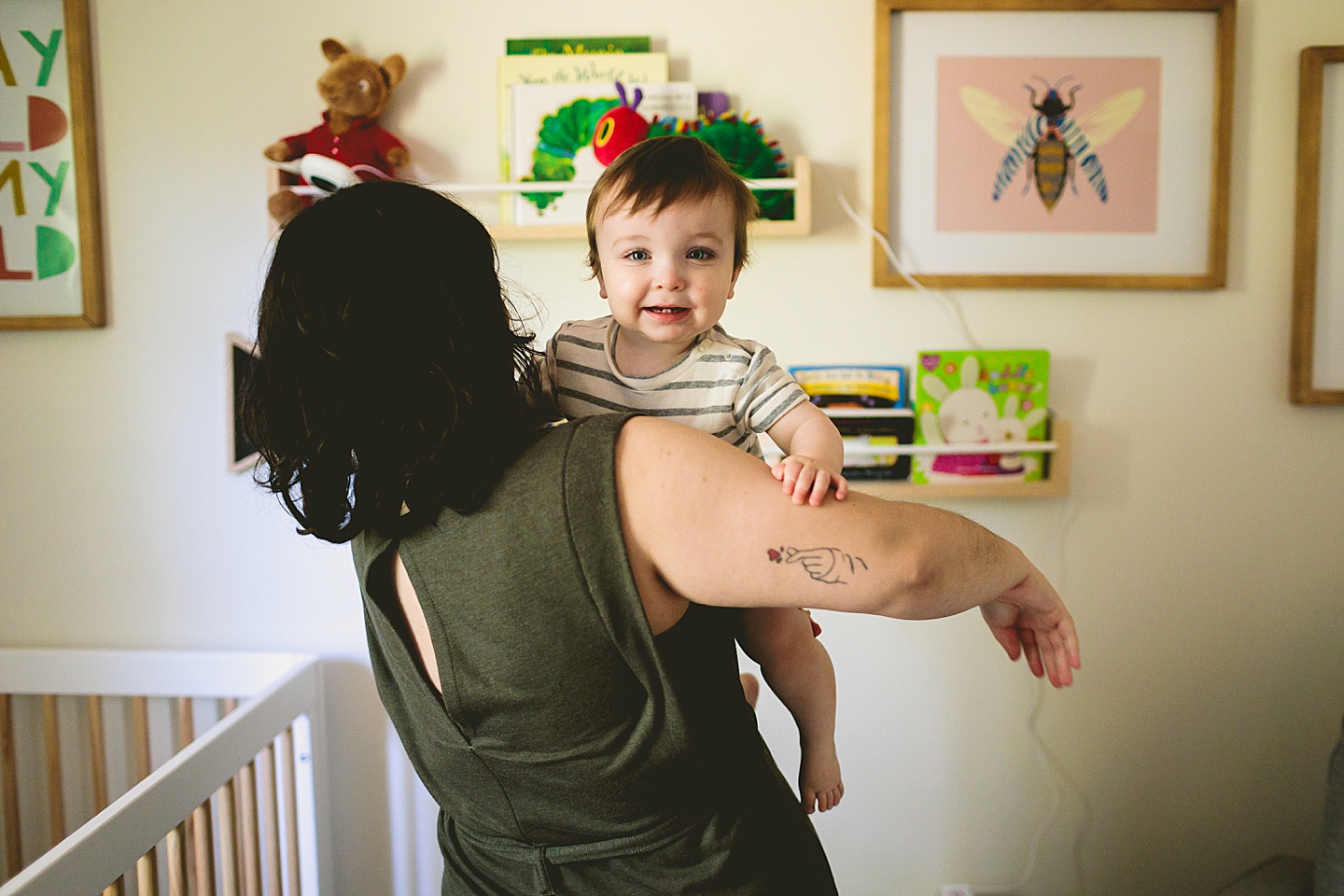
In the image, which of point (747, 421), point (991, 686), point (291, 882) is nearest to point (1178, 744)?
point (991, 686)

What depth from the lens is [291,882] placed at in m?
1.45

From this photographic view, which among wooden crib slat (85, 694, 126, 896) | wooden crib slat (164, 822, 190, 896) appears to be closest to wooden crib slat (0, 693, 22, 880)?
wooden crib slat (85, 694, 126, 896)

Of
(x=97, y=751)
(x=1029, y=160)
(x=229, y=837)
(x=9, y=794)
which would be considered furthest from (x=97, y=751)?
(x=1029, y=160)

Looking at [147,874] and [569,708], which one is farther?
[147,874]

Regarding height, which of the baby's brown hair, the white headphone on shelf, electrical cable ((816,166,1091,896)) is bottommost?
electrical cable ((816,166,1091,896))

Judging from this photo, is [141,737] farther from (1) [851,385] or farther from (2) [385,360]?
(1) [851,385]

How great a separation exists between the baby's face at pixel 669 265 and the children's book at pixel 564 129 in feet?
2.13

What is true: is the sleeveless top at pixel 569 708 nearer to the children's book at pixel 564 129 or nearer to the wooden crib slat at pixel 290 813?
the wooden crib slat at pixel 290 813

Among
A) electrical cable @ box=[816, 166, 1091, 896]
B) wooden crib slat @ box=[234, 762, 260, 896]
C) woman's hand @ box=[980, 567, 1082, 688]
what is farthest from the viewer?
electrical cable @ box=[816, 166, 1091, 896]

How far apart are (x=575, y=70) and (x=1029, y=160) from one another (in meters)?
0.87

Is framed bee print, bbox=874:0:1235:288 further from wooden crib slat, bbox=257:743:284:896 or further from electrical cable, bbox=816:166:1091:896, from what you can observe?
wooden crib slat, bbox=257:743:284:896

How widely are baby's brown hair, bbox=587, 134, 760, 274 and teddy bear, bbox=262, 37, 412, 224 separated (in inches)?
30.2

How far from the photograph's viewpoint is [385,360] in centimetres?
59

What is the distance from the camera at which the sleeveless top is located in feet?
2.00
